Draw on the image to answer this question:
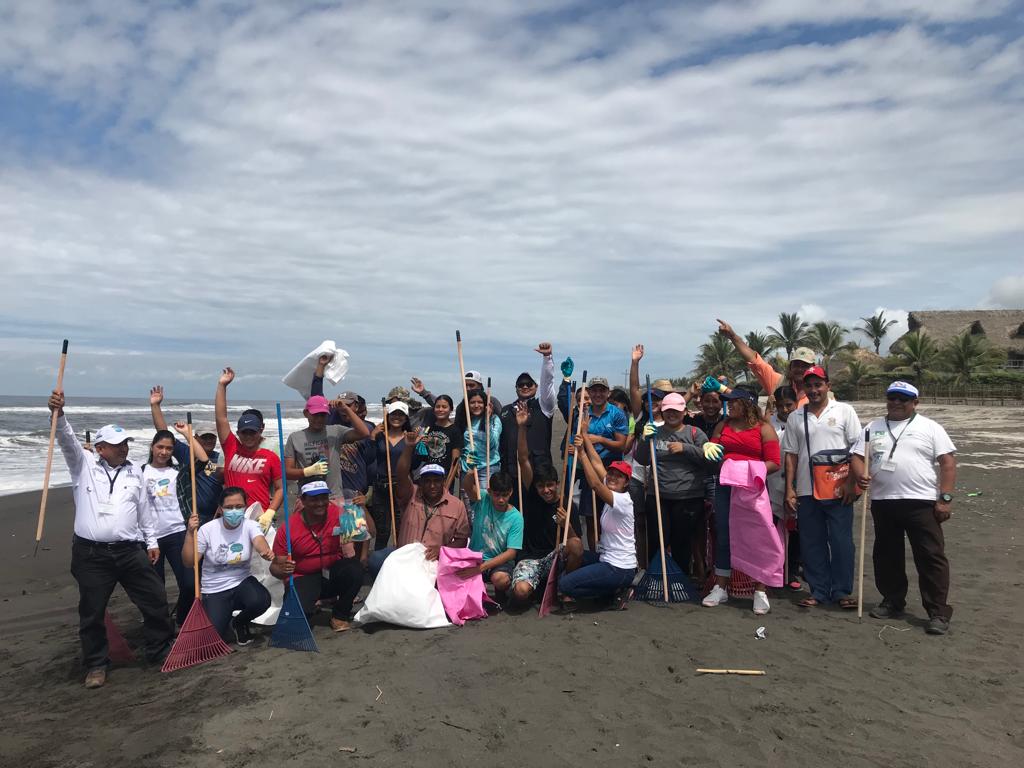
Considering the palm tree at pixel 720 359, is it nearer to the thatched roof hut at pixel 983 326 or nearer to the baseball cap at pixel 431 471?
the thatched roof hut at pixel 983 326

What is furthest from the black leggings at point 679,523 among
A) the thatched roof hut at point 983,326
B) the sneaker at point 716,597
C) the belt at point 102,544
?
the thatched roof hut at point 983,326

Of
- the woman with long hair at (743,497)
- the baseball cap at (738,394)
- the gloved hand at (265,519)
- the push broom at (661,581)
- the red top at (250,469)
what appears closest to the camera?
the gloved hand at (265,519)

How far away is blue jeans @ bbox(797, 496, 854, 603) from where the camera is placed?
5465 millimetres

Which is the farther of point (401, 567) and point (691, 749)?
point (401, 567)

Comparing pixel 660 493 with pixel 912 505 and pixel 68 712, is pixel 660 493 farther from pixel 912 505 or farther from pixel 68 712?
pixel 68 712

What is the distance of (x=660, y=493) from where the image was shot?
5977mm

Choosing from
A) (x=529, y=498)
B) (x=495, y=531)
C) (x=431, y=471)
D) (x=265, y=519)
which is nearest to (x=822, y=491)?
(x=529, y=498)

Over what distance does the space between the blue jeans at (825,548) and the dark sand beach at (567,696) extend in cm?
23

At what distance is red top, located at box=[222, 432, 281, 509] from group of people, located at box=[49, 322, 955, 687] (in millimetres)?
15

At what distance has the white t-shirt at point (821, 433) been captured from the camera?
17.9 feet

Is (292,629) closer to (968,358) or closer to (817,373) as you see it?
(817,373)

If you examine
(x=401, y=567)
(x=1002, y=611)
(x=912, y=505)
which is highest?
(x=912, y=505)

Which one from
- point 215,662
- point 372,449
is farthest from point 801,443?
point 215,662

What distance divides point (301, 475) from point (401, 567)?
3.76 ft
